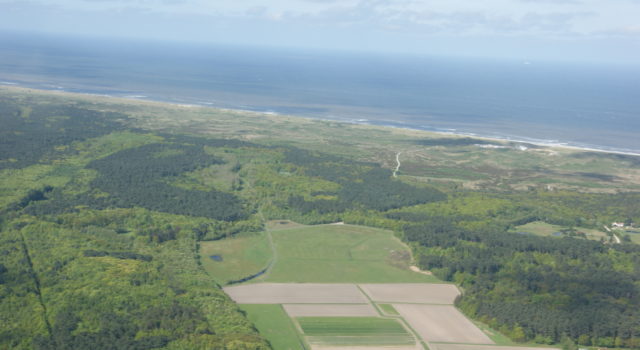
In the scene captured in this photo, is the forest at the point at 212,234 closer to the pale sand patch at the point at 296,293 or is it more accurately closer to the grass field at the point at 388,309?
the pale sand patch at the point at 296,293

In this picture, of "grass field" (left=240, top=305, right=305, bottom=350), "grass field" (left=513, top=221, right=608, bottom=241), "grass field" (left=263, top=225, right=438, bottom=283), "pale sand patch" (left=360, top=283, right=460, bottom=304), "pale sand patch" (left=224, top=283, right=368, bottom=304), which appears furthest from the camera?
"grass field" (left=513, top=221, right=608, bottom=241)

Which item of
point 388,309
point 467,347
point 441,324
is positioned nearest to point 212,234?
point 388,309

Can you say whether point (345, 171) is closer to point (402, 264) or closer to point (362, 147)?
point (362, 147)

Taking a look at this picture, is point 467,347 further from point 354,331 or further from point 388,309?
point 354,331

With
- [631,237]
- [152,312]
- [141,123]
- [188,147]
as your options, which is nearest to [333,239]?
[152,312]

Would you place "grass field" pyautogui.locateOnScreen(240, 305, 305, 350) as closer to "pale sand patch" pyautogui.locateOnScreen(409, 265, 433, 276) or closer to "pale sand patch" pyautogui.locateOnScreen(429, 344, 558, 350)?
"pale sand patch" pyautogui.locateOnScreen(429, 344, 558, 350)

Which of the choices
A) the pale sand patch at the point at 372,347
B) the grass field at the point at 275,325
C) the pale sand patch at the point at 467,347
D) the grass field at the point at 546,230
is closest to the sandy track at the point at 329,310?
the grass field at the point at 275,325

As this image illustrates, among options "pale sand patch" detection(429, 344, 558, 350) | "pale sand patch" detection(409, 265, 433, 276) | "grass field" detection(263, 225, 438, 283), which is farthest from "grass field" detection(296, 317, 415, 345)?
"pale sand patch" detection(409, 265, 433, 276)
